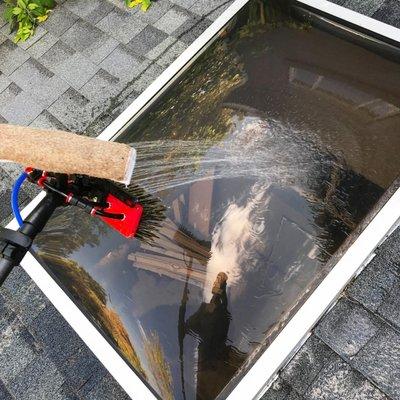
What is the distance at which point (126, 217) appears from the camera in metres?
1.94

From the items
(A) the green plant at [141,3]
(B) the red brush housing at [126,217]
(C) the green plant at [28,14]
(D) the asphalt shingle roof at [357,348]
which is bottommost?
(B) the red brush housing at [126,217]

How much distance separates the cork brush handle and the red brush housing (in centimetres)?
55

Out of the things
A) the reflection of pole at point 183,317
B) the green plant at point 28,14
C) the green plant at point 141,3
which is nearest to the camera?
the reflection of pole at point 183,317

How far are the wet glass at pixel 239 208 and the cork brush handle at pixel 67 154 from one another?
777 mm

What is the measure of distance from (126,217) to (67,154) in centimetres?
69

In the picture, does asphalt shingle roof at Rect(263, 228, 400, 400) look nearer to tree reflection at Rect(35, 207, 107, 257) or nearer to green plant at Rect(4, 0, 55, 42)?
tree reflection at Rect(35, 207, 107, 257)

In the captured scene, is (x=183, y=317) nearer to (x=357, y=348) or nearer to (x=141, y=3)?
(x=357, y=348)

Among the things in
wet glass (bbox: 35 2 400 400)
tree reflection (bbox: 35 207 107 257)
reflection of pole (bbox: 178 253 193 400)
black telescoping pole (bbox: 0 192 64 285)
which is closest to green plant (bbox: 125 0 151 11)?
wet glass (bbox: 35 2 400 400)

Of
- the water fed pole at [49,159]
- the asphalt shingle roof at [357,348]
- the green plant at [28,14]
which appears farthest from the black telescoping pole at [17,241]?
the green plant at [28,14]

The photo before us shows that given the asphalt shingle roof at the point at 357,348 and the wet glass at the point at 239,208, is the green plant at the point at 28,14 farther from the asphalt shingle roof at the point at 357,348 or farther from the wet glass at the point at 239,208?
the asphalt shingle roof at the point at 357,348

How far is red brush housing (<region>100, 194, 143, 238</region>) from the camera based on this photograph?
6.16 ft

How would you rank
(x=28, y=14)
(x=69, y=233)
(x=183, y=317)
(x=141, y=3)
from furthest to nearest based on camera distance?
(x=28, y=14)
(x=141, y=3)
(x=69, y=233)
(x=183, y=317)

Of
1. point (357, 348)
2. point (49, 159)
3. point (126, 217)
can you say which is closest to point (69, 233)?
point (126, 217)

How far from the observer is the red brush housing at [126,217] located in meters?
1.88
